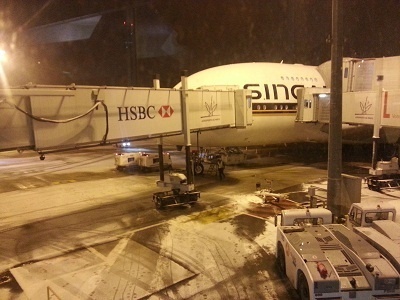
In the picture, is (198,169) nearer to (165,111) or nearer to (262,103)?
(262,103)

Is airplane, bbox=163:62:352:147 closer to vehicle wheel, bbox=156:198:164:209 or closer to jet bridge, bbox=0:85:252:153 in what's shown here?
jet bridge, bbox=0:85:252:153

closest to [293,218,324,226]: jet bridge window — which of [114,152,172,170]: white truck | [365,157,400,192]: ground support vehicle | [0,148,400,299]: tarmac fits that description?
[0,148,400,299]: tarmac

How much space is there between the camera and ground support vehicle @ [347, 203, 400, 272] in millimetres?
8888

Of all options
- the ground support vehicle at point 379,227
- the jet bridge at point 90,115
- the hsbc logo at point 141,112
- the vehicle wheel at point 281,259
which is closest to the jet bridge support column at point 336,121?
the ground support vehicle at point 379,227

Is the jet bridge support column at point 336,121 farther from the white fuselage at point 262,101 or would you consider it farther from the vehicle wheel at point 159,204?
the white fuselage at point 262,101

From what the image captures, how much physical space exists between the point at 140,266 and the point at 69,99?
5691 millimetres

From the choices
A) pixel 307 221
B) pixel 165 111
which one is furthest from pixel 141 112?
pixel 307 221

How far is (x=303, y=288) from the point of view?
8672mm

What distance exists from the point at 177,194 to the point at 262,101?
1035 centimetres

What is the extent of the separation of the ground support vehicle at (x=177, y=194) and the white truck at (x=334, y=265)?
23.9 feet

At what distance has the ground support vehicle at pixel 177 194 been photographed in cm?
1730

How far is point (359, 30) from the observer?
4122 cm

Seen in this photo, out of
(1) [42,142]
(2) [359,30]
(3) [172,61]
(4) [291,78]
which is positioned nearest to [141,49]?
(3) [172,61]

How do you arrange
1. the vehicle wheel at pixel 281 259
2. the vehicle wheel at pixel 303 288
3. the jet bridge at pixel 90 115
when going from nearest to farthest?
the vehicle wheel at pixel 303 288, the jet bridge at pixel 90 115, the vehicle wheel at pixel 281 259
